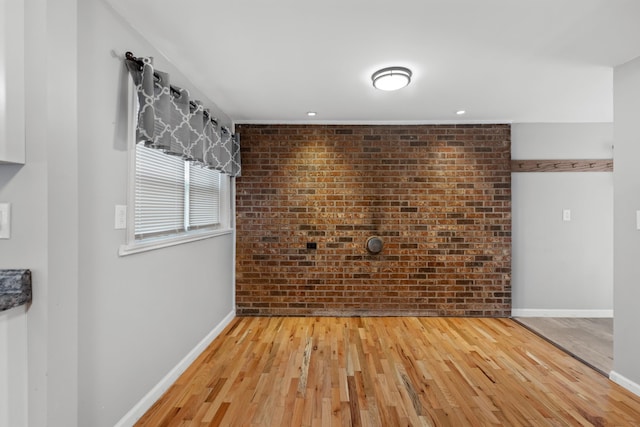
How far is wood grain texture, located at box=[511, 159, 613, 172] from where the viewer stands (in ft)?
12.9

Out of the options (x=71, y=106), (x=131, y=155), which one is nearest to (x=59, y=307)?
(x=71, y=106)

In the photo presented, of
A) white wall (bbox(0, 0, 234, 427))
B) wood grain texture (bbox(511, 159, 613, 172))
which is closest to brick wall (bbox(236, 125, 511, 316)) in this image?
wood grain texture (bbox(511, 159, 613, 172))

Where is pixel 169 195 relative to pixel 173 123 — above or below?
below

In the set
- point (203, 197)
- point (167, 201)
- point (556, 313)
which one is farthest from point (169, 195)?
point (556, 313)

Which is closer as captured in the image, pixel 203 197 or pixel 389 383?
pixel 389 383

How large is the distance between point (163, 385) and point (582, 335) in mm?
3946

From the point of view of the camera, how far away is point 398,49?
223cm

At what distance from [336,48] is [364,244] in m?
2.35

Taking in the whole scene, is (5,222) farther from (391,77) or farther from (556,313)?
(556,313)

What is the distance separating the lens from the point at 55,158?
4.07ft

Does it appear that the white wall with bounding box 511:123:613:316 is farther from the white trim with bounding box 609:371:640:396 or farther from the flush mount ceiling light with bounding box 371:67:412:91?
the flush mount ceiling light with bounding box 371:67:412:91

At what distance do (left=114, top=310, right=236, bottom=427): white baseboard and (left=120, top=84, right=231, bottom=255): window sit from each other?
950 millimetres

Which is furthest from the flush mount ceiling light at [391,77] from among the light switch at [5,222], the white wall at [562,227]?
the light switch at [5,222]

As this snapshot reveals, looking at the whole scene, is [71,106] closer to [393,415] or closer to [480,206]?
[393,415]
